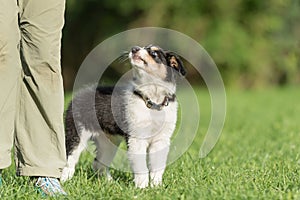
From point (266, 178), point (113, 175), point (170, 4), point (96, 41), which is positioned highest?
point (170, 4)

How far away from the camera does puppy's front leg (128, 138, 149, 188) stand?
19.6 feet

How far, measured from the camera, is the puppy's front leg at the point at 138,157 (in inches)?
236

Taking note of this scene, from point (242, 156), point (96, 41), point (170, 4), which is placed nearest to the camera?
point (242, 156)

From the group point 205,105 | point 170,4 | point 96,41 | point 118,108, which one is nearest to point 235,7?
point 170,4

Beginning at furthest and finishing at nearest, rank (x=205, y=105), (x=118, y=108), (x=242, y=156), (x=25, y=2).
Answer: (x=205, y=105)
(x=242, y=156)
(x=118, y=108)
(x=25, y=2)

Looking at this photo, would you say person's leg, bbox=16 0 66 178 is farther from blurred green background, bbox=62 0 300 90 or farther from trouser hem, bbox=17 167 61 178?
blurred green background, bbox=62 0 300 90

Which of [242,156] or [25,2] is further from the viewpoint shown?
[242,156]

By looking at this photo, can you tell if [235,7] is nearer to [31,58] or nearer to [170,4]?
[170,4]

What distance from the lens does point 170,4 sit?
2519 centimetres

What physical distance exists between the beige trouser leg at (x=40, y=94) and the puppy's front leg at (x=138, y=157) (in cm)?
73

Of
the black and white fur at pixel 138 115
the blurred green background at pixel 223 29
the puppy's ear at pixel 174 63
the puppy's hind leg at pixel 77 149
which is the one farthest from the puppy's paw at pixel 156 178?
the blurred green background at pixel 223 29

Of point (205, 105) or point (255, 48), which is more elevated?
point (255, 48)

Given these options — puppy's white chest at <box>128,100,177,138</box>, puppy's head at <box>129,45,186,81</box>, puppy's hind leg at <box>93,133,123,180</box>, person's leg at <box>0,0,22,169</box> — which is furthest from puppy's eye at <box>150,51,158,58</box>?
person's leg at <box>0,0,22,169</box>

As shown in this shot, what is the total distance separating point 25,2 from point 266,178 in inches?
86.5
